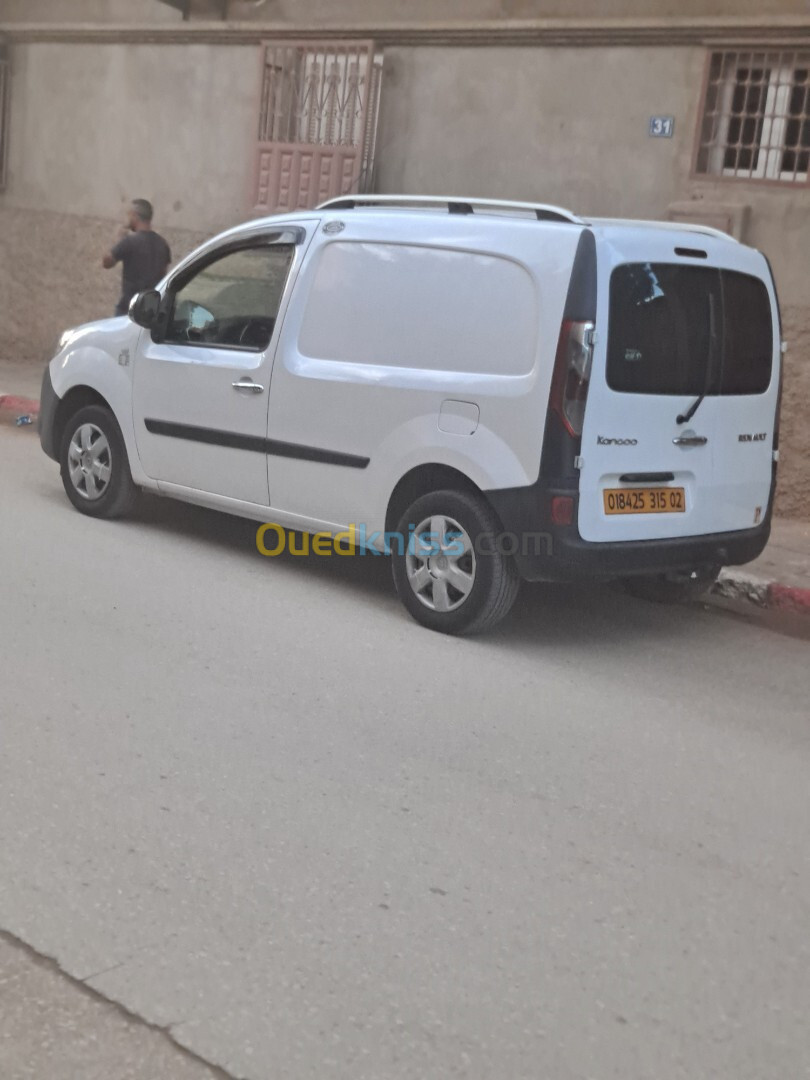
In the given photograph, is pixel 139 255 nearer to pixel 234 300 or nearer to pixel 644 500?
pixel 234 300

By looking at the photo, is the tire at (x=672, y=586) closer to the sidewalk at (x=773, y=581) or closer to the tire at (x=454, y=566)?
the sidewalk at (x=773, y=581)

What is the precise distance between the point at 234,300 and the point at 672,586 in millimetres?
2795

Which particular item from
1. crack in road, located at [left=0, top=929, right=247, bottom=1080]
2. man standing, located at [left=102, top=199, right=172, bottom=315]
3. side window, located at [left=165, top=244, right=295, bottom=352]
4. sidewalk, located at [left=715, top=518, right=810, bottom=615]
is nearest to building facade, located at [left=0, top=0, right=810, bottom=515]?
man standing, located at [left=102, top=199, right=172, bottom=315]

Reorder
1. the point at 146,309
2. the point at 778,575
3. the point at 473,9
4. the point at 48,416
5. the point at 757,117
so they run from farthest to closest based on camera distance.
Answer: the point at 473,9 < the point at 757,117 < the point at 48,416 < the point at 778,575 < the point at 146,309

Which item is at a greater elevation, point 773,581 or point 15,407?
point 773,581

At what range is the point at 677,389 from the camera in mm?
6270

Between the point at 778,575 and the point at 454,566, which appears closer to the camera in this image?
the point at 454,566

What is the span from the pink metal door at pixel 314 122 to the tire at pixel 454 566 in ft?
22.8

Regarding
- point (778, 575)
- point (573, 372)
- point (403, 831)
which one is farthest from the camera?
point (778, 575)

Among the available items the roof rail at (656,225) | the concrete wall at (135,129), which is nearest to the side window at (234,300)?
the roof rail at (656,225)

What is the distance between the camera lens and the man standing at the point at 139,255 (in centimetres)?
Result: 1224

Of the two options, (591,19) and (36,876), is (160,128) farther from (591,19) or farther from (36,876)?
(36,876)

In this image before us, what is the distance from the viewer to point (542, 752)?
4.95 m

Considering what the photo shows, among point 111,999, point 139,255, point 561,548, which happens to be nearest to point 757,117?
point 139,255
